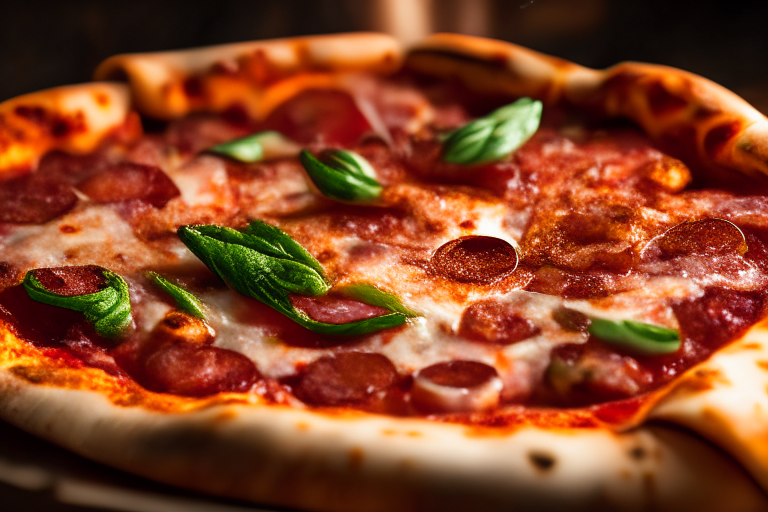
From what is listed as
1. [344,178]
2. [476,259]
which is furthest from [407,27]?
[476,259]

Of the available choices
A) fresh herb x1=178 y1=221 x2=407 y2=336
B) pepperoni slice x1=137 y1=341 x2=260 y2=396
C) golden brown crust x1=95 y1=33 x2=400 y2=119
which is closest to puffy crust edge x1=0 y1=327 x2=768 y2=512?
pepperoni slice x1=137 y1=341 x2=260 y2=396

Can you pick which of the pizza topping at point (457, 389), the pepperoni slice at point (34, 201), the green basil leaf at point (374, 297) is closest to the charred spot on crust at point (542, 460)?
the pizza topping at point (457, 389)

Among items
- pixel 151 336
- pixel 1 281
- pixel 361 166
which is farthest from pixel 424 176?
pixel 1 281

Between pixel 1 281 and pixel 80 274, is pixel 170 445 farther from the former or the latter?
pixel 1 281

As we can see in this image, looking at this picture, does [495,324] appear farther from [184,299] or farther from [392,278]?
[184,299]

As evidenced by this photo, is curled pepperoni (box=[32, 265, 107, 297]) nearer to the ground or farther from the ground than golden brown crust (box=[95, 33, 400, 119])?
nearer to the ground

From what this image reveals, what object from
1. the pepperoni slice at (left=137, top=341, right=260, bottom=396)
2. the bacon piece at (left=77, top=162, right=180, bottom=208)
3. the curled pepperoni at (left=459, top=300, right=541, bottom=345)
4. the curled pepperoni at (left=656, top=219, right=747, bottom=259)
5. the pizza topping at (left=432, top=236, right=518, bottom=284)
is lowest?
the pepperoni slice at (left=137, top=341, right=260, bottom=396)

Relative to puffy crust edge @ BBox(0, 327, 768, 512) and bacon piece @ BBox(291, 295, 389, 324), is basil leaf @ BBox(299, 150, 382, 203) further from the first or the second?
puffy crust edge @ BBox(0, 327, 768, 512)
